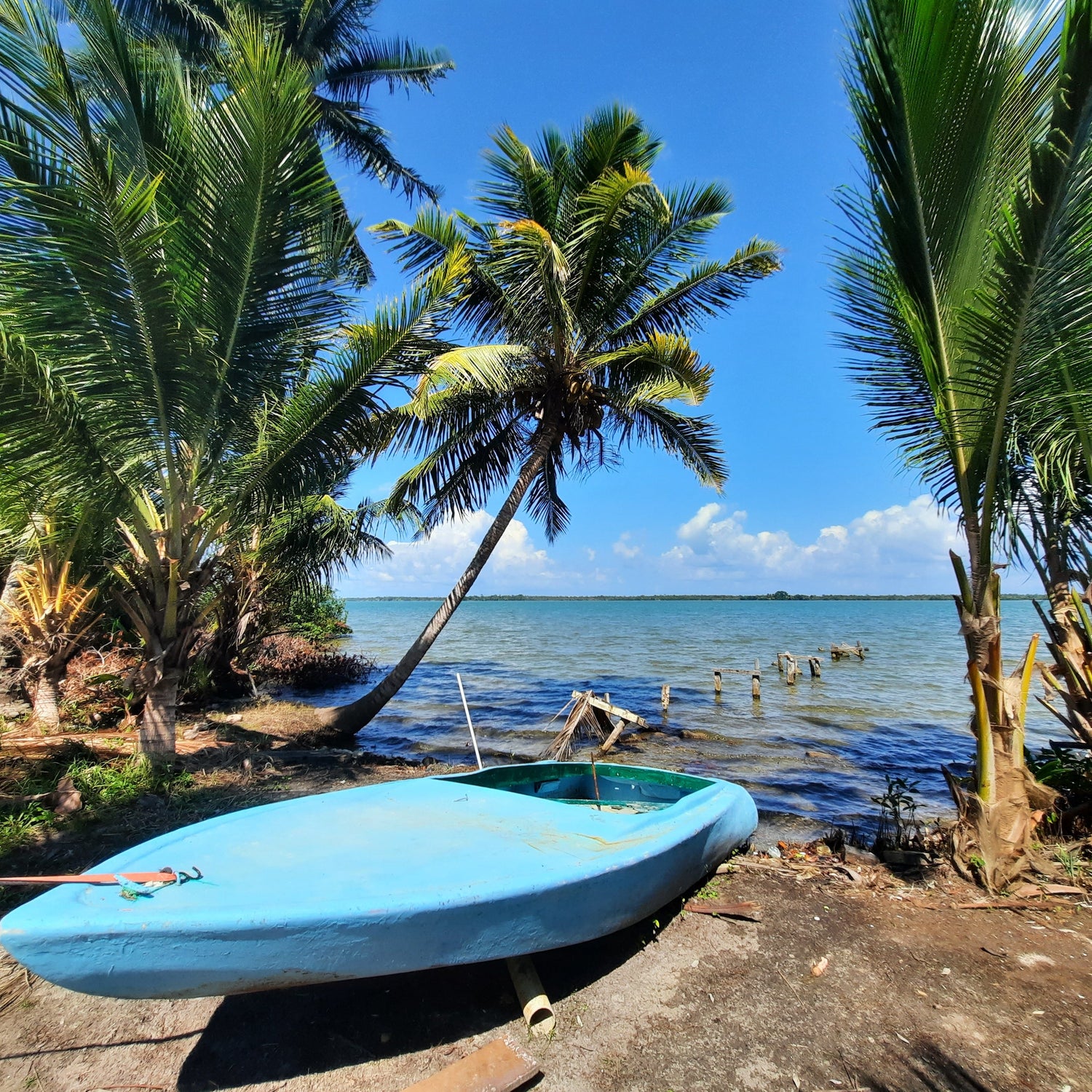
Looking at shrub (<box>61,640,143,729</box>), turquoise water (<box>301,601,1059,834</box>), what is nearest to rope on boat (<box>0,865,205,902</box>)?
turquoise water (<box>301,601,1059,834</box>)

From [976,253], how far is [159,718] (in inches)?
320

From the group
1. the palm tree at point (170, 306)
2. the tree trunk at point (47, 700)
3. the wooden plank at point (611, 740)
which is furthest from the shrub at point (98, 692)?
the wooden plank at point (611, 740)

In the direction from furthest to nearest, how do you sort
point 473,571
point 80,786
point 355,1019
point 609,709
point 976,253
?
point 609,709 < point 473,571 < point 80,786 < point 976,253 < point 355,1019

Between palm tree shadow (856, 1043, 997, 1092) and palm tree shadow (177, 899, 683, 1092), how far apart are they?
1415 millimetres

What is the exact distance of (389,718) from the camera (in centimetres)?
1453

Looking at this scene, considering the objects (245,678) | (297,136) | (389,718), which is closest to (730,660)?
(389,718)

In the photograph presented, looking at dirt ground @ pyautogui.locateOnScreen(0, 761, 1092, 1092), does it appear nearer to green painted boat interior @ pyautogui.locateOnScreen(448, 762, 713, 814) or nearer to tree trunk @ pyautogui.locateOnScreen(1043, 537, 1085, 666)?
green painted boat interior @ pyautogui.locateOnScreen(448, 762, 713, 814)

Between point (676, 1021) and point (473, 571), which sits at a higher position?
point (473, 571)

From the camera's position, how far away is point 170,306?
5199 mm

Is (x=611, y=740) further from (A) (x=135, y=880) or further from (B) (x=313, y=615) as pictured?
(B) (x=313, y=615)

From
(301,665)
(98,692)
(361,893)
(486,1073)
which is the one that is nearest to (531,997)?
(486,1073)

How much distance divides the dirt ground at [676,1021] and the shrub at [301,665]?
49.6 ft

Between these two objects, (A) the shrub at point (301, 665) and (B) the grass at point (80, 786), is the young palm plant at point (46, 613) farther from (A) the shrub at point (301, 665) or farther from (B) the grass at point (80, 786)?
(A) the shrub at point (301, 665)

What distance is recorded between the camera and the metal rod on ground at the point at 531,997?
3.04m
